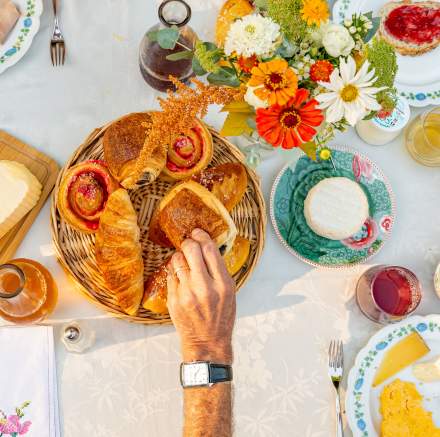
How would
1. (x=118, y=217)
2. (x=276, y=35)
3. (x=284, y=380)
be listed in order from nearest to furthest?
1. (x=276, y=35)
2. (x=118, y=217)
3. (x=284, y=380)

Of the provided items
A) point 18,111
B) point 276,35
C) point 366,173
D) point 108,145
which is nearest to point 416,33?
point 366,173

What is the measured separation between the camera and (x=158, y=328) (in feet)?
3.79

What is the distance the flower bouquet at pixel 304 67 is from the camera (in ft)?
2.45

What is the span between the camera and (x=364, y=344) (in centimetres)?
119

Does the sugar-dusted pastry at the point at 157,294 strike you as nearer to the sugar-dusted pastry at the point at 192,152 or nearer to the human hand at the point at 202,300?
the human hand at the point at 202,300

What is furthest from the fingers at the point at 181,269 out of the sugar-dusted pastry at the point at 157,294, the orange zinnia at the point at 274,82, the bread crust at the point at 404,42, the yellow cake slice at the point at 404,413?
the bread crust at the point at 404,42

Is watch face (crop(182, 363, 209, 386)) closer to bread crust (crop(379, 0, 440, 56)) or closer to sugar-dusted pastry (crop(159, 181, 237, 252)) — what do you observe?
sugar-dusted pastry (crop(159, 181, 237, 252))

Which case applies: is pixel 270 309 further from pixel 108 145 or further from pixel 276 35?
pixel 276 35

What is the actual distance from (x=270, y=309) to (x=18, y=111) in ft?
2.40

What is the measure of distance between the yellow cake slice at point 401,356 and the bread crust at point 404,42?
26.6 inches

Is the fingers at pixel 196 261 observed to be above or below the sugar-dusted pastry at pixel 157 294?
above

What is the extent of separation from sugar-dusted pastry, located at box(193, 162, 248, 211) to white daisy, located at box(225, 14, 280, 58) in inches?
13.9

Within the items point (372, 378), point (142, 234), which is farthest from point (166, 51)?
point (372, 378)

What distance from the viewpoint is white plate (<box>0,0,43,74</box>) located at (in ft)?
3.84
